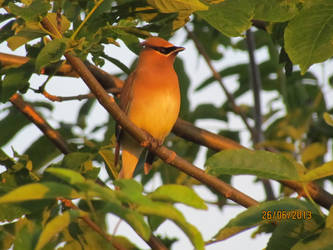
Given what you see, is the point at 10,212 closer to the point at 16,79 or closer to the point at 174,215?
the point at 16,79

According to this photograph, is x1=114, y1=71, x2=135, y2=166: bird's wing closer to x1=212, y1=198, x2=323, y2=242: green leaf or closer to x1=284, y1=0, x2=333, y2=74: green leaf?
x1=284, y1=0, x2=333, y2=74: green leaf

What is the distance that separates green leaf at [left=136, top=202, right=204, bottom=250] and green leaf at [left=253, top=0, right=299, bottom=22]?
144 cm

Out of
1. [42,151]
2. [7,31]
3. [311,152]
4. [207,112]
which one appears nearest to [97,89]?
[7,31]

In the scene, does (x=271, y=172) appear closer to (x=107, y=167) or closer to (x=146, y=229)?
(x=146, y=229)

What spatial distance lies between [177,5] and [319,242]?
123 cm

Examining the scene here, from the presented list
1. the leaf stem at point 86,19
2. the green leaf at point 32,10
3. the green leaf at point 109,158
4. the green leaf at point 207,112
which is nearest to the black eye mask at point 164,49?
the green leaf at point 207,112

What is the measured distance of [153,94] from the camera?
214 inches

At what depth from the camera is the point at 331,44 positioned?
3.06 m

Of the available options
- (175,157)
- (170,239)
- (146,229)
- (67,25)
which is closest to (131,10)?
(67,25)

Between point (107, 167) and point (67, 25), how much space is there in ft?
4.58

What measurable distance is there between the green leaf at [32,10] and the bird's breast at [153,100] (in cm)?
257

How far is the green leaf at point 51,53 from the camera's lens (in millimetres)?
2666

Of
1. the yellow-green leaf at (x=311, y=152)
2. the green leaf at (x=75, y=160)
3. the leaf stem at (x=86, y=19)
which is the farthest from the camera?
the yellow-green leaf at (x=311, y=152)

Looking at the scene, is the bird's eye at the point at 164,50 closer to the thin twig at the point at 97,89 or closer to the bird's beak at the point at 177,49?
the bird's beak at the point at 177,49
